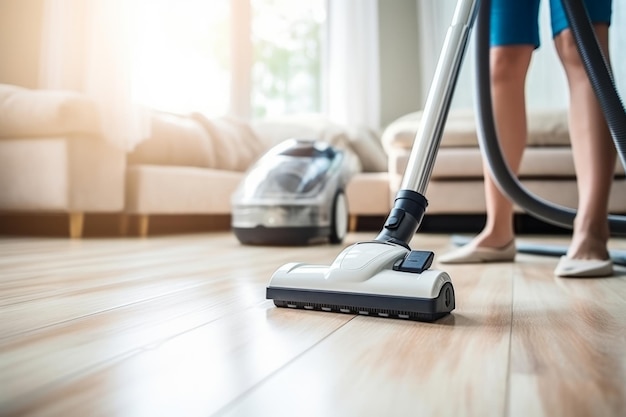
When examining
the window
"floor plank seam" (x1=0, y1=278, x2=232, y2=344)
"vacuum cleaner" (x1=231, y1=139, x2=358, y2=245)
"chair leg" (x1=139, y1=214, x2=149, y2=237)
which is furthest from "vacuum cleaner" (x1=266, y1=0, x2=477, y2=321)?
the window

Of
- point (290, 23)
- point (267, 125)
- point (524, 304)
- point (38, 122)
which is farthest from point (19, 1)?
point (524, 304)

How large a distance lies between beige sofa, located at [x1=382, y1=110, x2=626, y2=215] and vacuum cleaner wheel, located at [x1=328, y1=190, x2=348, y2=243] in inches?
23.3

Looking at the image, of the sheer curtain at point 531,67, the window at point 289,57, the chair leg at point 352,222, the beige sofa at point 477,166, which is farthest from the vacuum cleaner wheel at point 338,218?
the window at point 289,57

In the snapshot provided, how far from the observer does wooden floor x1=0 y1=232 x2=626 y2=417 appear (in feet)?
1.14

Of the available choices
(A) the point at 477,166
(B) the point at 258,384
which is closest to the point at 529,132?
(A) the point at 477,166

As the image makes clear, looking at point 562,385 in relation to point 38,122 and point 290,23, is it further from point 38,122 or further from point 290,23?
point 290,23

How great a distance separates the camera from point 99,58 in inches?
88.4

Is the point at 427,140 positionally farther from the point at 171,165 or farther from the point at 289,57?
the point at 289,57

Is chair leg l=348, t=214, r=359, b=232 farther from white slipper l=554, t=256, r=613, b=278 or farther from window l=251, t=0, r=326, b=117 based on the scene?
white slipper l=554, t=256, r=613, b=278

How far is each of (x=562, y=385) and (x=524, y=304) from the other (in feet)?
1.17

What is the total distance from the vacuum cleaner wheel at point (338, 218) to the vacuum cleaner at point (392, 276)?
3.44 ft

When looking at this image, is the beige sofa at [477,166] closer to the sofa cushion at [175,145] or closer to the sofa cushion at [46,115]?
the sofa cushion at [175,145]

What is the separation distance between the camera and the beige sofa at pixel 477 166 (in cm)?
227

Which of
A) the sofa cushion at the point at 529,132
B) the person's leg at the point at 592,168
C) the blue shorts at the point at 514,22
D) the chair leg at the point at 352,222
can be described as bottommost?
the chair leg at the point at 352,222
